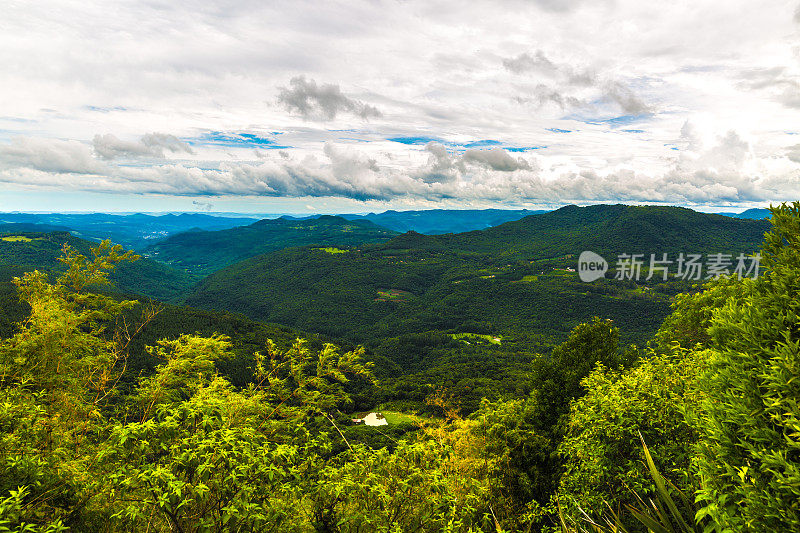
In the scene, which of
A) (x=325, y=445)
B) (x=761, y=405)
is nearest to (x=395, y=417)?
(x=325, y=445)

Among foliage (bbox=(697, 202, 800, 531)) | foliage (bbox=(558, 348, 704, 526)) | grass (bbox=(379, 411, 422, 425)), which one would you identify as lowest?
grass (bbox=(379, 411, 422, 425))

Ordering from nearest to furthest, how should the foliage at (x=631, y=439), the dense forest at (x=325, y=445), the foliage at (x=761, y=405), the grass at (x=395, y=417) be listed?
1. the foliage at (x=761, y=405)
2. the dense forest at (x=325, y=445)
3. the foliage at (x=631, y=439)
4. the grass at (x=395, y=417)

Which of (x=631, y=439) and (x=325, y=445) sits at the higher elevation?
(x=325, y=445)

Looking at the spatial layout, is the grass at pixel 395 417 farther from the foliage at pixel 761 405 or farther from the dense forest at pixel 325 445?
the foliage at pixel 761 405

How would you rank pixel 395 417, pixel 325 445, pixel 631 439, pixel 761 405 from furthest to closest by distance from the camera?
pixel 395 417 → pixel 631 439 → pixel 325 445 → pixel 761 405

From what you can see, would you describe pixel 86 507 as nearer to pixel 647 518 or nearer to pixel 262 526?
pixel 262 526

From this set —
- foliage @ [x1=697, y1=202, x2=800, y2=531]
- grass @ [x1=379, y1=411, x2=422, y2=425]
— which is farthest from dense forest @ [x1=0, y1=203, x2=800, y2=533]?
grass @ [x1=379, y1=411, x2=422, y2=425]

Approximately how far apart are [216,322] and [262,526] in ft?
595

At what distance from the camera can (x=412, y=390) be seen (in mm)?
121062

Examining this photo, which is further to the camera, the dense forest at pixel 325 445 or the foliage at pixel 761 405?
the dense forest at pixel 325 445

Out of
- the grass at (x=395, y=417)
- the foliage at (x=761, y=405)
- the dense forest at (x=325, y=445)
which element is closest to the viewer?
the foliage at (x=761, y=405)

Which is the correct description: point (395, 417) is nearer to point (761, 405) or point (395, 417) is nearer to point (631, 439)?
point (631, 439)

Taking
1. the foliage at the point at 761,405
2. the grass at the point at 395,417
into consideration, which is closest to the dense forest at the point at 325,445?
the foliage at the point at 761,405

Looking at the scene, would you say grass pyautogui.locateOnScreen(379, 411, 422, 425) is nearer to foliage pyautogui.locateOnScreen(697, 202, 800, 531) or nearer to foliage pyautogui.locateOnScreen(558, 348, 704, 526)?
foliage pyautogui.locateOnScreen(558, 348, 704, 526)
